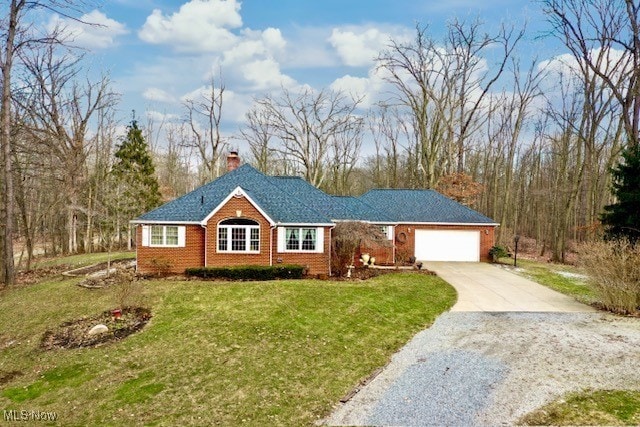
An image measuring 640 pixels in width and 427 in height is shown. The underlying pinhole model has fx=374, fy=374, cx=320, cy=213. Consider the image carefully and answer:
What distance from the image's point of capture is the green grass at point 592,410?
248 inches

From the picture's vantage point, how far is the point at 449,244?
77.3 feet

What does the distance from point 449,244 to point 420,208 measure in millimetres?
2954

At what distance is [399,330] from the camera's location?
10945 mm

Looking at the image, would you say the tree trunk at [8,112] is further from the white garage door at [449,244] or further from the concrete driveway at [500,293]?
the white garage door at [449,244]

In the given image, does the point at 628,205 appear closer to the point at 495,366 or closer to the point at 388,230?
the point at 388,230

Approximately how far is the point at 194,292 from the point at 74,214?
78.3 ft

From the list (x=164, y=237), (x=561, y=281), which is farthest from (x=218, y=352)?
(x=561, y=281)

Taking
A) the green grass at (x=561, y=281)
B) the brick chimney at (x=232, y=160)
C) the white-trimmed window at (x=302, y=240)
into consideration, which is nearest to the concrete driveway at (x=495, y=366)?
the green grass at (x=561, y=281)

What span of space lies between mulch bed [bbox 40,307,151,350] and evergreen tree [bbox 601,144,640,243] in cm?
1899

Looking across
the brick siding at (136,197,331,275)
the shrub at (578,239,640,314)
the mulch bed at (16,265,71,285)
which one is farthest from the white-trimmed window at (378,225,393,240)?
the mulch bed at (16,265,71,285)

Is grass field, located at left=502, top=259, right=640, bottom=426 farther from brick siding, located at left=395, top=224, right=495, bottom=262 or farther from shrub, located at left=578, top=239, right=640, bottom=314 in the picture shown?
brick siding, located at left=395, top=224, right=495, bottom=262

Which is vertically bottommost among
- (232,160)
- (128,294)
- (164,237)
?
(128,294)

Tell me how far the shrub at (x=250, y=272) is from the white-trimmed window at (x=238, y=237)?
112 centimetres

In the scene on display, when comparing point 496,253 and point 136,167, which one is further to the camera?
point 136,167
